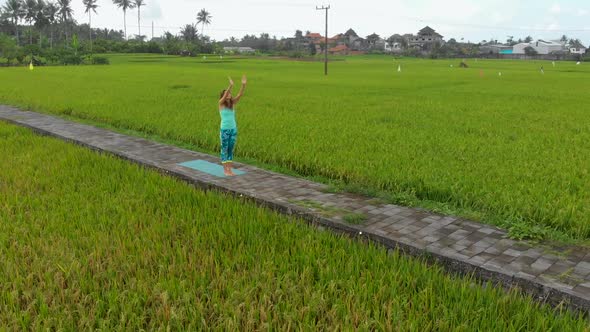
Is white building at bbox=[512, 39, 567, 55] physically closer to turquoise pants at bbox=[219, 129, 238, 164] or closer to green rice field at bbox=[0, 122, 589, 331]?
turquoise pants at bbox=[219, 129, 238, 164]

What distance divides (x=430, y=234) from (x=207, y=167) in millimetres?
3510

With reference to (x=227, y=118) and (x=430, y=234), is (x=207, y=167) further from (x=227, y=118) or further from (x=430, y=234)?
(x=430, y=234)

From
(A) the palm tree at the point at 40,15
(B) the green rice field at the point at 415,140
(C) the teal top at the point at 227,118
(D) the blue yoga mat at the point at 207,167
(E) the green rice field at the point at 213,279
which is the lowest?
(E) the green rice field at the point at 213,279

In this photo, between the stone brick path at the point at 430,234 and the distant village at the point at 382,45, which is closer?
the stone brick path at the point at 430,234

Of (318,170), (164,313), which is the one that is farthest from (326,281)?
(318,170)

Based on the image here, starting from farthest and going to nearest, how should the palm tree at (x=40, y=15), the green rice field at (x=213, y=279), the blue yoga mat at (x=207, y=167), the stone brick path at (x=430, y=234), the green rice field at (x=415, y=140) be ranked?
the palm tree at (x=40, y=15)
the blue yoga mat at (x=207, y=167)
the green rice field at (x=415, y=140)
the stone brick path at (x=430, y=234)
the green rice field at (x=213, y=279)

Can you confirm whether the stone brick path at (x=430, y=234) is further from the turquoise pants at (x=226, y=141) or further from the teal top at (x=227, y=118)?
the teal top at (x=227, y=118)

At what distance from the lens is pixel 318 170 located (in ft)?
20.3

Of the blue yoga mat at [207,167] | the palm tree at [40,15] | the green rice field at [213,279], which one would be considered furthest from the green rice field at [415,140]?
the palm tree at [40,15]

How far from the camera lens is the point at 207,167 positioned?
21.0ft

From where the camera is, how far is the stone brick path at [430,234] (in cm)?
313

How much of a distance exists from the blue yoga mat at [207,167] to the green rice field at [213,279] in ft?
4.95

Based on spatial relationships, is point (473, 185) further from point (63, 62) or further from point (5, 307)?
point (63, 62)

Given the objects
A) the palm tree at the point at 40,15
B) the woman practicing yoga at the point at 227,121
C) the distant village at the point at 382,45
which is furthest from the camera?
the distant village at the point at 382,45
